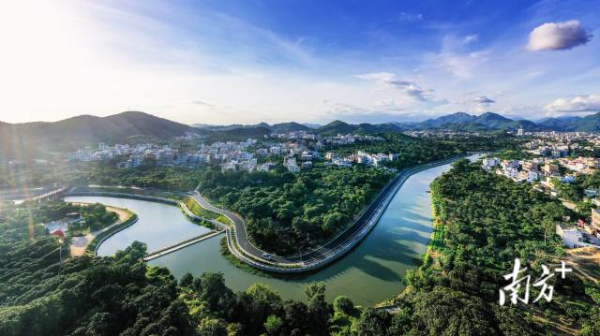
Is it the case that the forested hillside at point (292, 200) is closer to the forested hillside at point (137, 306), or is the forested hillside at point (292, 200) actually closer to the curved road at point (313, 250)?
the curved road at point (313, 250)

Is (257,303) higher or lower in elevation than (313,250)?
higher

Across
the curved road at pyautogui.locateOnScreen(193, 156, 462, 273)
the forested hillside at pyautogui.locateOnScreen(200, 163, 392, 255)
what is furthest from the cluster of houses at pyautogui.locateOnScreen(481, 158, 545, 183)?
the curved road at pyautogui.locateOnScreen(193, 156, 462, 273)

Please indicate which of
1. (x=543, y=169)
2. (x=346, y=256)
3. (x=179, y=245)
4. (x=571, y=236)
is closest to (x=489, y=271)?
(x=346, y=256)

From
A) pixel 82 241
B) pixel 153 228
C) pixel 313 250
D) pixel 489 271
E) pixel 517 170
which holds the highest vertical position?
pixel 517 170

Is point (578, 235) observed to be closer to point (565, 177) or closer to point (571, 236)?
point (571, 236)

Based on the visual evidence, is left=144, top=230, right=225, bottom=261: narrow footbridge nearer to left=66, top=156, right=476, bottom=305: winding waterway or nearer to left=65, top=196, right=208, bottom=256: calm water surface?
left=66, top=156, right=476, bottom=305: winding waterway

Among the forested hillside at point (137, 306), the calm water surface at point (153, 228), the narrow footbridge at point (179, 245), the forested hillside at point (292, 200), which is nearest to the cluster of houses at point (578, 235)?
the forested hillside at point (292, 200)

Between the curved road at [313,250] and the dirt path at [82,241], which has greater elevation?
the curved road at [313,250]
